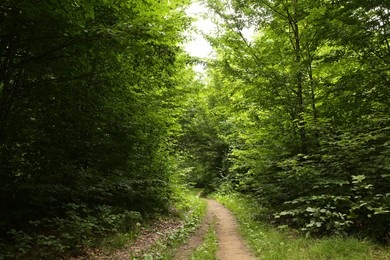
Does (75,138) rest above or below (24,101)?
below

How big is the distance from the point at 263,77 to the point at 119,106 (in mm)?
5298

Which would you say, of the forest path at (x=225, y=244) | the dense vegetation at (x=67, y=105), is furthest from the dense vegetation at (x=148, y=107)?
the forest path at (x=225, y=244)

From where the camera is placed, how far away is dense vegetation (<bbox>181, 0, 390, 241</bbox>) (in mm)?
7008

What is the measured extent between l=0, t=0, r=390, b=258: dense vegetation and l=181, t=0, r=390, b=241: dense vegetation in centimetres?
5

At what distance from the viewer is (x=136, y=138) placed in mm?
9891

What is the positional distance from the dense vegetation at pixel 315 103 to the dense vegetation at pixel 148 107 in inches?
2.1

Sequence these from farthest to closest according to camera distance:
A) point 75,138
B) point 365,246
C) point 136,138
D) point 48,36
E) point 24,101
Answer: point 136,138 < point 75,138 < point 24,101 < point 365,246 < point 48,36

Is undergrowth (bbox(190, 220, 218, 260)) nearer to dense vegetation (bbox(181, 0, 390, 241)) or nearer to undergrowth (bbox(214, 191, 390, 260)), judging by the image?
undergrowth (bbox(214, 191, 390, 260))

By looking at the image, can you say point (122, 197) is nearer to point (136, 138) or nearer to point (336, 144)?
point (136, 138)

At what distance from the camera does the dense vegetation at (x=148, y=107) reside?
18.5 ft

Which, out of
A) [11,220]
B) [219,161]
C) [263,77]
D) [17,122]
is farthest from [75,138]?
[219,161]

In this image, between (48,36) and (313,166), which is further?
(313,166)

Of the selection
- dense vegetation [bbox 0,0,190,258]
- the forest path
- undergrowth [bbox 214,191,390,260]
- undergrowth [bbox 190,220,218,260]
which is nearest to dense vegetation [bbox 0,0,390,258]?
dense vegetation [bbox 0,0,190,258]

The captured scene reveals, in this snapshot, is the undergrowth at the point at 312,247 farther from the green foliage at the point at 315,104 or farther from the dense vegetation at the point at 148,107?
the dense vegetation at the point at 148,107
